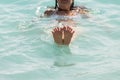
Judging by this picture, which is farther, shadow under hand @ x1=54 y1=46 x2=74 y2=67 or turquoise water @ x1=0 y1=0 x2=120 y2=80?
shadow under hand @ x1=54 y1=46 x2=74 y2=67

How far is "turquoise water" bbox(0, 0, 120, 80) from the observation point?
6.21 meters

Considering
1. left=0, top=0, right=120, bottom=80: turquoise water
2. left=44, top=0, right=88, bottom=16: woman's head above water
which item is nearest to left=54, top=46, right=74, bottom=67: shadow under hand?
left=0, top=0, right=120, bottom=80: turquoise water

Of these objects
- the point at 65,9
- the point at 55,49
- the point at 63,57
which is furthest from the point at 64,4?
the point at 63,57

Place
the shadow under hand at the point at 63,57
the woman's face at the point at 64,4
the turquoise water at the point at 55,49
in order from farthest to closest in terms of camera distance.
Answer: the woman's face at the point at 64,4, the shadow under hand at the point at 63,57, the turquoise water at the point at 55,49

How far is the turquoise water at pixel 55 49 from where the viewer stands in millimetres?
6215

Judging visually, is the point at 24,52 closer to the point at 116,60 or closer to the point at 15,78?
the point at 15,78

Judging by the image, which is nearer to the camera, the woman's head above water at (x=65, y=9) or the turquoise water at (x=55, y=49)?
the turquoise water at (x=55, y=49)

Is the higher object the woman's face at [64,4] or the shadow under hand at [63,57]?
the woman's face at [64,4]

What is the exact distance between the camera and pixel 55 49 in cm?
696

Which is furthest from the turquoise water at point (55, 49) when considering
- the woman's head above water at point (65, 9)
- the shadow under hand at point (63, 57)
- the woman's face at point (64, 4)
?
the woman's face at point (64, 4)

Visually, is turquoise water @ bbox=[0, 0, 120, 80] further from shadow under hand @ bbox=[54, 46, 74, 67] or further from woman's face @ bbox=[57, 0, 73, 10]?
woman's face @ bbox=[57, 0, 73, 10]

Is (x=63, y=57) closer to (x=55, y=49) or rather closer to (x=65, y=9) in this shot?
(x=55, y=49)

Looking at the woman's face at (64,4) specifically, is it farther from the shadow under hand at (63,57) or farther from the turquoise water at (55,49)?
the shadow under hand at (63,57)

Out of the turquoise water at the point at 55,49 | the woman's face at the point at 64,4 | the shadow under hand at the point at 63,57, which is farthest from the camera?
the woman's face at the point at 64,4
